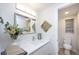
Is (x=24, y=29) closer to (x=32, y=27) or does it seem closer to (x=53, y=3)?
(x=32, y=27)

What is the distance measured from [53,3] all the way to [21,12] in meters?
0.49

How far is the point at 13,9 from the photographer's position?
1.57m

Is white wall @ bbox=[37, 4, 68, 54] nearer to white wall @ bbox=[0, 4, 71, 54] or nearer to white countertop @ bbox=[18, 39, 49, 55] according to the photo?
white wall @ bbox=[0, 4, 71, 54]

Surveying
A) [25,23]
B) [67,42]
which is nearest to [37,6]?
[25,23]

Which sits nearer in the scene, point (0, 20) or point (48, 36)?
point (0, 20)

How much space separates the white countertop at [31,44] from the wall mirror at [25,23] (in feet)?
0.53

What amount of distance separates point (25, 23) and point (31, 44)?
12.6 inches

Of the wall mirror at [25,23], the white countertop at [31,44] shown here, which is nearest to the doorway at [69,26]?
the white countertop at [31,44]

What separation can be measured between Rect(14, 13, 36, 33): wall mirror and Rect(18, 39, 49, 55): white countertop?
0.16m

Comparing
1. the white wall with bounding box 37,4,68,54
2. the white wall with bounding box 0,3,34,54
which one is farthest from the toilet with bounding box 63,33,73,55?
the white wall with bounding box 0,3,34,54

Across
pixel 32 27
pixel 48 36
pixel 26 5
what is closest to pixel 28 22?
pixel 32 27

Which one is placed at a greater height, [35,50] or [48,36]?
[48,36]

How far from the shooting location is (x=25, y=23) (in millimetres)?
1614
